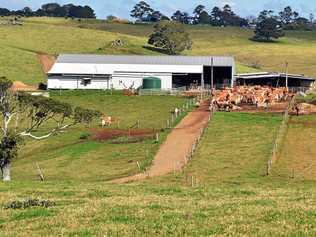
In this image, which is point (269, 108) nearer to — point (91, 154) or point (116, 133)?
point (116, 133)

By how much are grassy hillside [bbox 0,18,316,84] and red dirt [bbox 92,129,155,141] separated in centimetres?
4662

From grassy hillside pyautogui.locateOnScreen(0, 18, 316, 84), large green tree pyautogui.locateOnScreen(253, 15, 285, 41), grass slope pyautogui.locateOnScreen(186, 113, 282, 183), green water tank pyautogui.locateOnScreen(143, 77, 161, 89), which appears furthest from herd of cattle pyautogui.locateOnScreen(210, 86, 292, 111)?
large green tree pyautogui.locateOnScreen(253, 15, 285, 41)

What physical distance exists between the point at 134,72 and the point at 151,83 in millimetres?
5171

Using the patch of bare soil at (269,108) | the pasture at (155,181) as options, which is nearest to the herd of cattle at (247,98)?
the patch of bare soil at (269,108)

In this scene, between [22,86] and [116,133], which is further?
[22,86]

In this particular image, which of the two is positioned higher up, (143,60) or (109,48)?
(109,48)

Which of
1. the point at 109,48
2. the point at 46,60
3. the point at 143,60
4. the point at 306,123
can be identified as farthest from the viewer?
the point at 109,48

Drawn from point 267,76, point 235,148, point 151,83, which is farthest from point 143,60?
point 235,148

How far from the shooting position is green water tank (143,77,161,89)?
97000 millimetres

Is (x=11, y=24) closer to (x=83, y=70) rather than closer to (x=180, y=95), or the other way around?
(x=83, y=70)

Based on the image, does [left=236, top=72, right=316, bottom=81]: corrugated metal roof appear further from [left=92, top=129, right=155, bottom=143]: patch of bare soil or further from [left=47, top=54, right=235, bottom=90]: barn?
[left=92, top=129, right=155, bottom=143]: patch of bare soil

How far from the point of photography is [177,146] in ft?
159

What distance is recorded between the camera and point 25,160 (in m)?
49.2

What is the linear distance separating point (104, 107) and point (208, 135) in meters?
27.8
